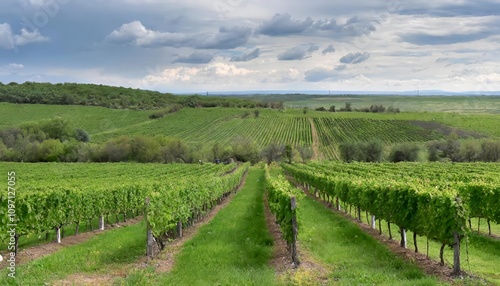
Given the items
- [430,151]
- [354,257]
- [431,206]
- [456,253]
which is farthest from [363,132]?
[456,253]

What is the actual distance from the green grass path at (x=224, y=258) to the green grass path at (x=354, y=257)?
5.73 ft

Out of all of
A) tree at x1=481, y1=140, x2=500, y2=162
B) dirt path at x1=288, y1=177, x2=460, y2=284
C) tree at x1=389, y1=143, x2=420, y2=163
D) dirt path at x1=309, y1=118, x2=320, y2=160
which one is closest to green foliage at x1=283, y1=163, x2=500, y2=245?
dirt path at x1=288, y1=177, x2=460, y2=284

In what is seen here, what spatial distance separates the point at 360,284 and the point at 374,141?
93512 mm

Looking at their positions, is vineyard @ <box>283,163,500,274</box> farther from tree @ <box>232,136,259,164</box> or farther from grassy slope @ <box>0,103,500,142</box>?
grassy slope @ <box>0,103,500,142</box>

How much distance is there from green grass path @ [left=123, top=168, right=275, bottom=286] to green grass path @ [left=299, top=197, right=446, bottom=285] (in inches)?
68.7

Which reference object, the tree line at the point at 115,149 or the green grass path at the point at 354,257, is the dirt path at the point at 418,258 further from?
the tree line at the point at 115,149

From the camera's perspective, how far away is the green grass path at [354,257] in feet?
36.5

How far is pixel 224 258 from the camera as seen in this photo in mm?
14609

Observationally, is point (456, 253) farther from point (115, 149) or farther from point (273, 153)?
point (273, 153)

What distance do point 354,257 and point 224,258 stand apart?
4.33 meters

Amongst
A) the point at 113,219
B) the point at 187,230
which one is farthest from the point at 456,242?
the point at 113,219

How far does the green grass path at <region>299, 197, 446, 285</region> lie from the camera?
36.5ft

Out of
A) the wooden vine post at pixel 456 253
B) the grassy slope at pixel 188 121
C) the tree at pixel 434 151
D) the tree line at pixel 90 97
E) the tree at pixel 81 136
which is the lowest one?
the tree at pixel 434 151

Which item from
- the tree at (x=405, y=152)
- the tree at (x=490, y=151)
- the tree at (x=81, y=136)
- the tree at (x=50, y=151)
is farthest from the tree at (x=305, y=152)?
the tree at (x=50, y=151)
